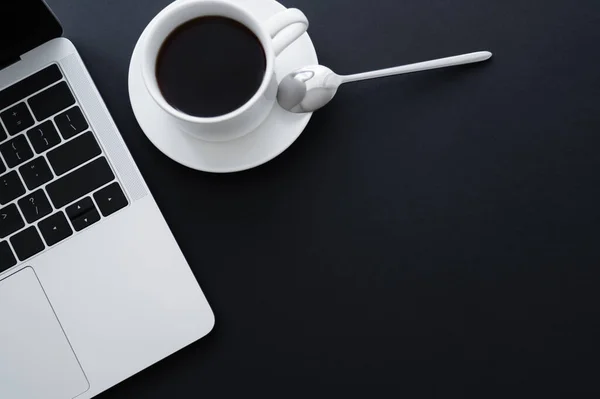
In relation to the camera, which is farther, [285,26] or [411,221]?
[411,221]

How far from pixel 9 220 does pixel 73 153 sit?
10 cm

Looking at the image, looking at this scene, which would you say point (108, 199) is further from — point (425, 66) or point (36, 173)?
point (425, 66)

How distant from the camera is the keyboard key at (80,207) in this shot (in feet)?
2.32

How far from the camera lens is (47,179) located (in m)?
0.71

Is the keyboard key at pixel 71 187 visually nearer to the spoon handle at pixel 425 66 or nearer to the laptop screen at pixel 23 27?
the laptop screen at pixel 23 27

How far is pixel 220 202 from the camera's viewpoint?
0.75 metres

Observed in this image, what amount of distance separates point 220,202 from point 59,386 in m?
0.26

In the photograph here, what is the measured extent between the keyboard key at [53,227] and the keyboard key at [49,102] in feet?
0.35

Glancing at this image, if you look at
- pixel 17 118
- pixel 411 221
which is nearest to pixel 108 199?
pixel 17 118

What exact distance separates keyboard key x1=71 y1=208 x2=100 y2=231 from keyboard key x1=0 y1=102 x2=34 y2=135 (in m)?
0.11

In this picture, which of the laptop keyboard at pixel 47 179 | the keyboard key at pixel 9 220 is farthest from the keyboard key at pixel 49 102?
the keyboard key at pixel 9 220

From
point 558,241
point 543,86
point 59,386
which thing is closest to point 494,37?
point 543,86

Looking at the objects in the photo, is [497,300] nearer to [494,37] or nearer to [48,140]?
[494,37]

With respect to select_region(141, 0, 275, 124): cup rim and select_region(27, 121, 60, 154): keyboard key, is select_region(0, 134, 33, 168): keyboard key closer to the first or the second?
select_region(27, 121, 60, 154): keyboard key
